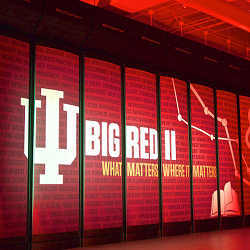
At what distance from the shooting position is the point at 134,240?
24.5 feet

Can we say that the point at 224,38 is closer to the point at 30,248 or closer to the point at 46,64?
the point at 46,64

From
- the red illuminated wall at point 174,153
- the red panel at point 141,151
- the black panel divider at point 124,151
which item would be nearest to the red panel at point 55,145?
the black panel divider at point 124,151

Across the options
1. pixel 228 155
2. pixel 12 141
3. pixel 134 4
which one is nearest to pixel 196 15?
pixel 134 4

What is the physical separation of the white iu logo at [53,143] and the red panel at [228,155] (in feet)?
13.0

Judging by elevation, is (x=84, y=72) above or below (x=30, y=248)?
above

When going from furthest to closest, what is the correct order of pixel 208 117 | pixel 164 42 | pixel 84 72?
pixel 208 117 → pixel 164 42 → pixel 84 72

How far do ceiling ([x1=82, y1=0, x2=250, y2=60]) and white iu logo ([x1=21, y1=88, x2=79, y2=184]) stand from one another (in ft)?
6.87

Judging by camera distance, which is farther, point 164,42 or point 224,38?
point 224,38

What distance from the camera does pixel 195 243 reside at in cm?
706

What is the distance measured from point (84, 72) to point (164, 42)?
5.73 feet

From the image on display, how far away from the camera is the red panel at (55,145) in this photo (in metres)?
6.30

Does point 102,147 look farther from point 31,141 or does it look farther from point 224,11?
point 224,11

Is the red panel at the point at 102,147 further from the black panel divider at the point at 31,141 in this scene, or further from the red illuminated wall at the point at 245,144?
the red illuminated wall at the point at 245,144

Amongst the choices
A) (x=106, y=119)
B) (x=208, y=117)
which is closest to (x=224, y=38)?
(x=208, y=117)
